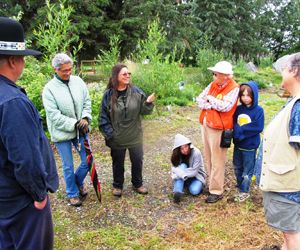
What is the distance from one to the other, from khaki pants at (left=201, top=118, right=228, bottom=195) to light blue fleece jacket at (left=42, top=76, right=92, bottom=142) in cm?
164

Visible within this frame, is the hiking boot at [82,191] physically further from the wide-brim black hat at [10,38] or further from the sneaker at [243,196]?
the wide-brim black hat at [10,38]

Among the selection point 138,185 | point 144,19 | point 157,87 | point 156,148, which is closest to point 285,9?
point 144,19

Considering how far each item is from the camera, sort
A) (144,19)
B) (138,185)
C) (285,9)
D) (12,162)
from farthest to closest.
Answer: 1. (285,9)
2. (144,19)
3. (138,185)
4. (12,162)

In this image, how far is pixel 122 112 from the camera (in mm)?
3178

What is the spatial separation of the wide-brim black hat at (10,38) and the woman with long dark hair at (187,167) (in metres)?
2.51

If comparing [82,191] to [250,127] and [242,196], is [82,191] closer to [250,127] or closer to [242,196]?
[242,196]

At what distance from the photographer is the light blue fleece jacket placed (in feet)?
9.52

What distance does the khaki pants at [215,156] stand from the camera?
10.3 ft

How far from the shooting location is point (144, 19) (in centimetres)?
1283

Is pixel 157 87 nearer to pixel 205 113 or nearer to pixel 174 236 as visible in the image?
pixel 205 113

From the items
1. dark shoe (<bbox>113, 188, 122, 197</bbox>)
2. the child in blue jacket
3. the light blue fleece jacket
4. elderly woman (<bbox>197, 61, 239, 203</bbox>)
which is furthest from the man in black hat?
the child in blue jacket

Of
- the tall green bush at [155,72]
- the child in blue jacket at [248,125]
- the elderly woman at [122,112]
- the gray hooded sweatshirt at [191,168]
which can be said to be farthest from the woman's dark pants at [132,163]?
the tall green bush at [155,72]

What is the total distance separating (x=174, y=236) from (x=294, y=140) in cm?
169

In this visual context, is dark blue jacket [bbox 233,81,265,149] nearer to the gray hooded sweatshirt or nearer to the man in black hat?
the gray hooded sweatshirt
